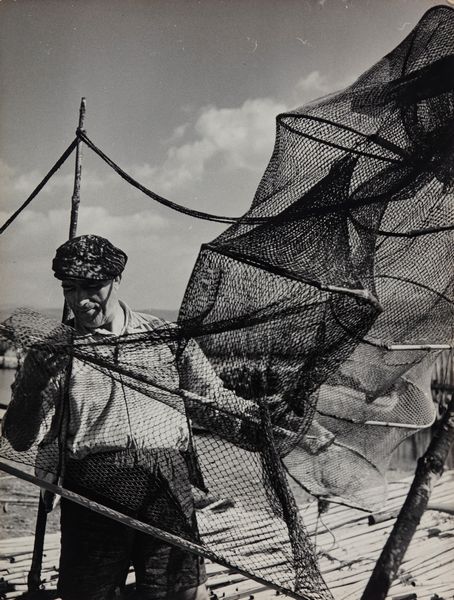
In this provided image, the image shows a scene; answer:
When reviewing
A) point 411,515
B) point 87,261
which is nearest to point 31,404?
point 87,261

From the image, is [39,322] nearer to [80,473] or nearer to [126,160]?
[80,473]

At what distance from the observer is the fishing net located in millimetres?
2225

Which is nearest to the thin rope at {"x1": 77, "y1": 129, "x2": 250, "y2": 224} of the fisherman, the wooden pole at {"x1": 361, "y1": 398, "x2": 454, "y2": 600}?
the fisherman

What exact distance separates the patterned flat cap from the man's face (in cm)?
3

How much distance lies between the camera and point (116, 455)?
7.47 feet

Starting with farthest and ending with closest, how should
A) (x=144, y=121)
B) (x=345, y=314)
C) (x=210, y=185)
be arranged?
(x=210, y=185)
(x=144, y=121)
(x=345, y=314)

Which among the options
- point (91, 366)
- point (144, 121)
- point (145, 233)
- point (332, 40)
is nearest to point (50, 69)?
point (144, 121)

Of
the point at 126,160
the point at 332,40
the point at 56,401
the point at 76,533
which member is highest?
the point at 332,40

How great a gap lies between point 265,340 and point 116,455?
651 mm

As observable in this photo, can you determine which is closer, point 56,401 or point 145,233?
point 56,401

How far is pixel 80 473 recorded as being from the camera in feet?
7.47

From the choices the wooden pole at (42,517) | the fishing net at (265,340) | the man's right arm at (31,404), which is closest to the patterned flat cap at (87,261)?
the fishing net at (265,340)

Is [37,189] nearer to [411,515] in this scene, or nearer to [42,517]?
[42,517]

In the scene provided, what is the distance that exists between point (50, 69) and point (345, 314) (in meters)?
1.89
